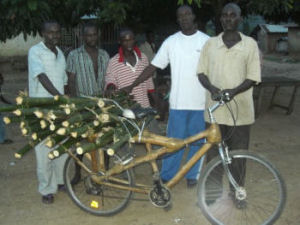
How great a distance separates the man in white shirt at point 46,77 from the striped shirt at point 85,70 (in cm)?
13

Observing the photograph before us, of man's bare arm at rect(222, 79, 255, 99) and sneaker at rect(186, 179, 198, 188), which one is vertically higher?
man's bare arm at rect(222, 79, 255, 99)

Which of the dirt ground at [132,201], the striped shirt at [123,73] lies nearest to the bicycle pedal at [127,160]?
the dirt ground at [132,201]

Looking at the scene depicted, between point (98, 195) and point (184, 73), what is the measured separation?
1442 millimetres

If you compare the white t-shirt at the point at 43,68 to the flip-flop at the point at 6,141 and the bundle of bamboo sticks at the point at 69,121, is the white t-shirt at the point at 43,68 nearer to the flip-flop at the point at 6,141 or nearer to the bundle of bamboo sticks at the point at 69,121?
the bundle of bamboo sticks at the point at 69,121

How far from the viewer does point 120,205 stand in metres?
3.96

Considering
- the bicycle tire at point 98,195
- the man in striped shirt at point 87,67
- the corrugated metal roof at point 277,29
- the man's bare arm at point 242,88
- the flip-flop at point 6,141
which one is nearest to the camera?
the man's bare arm at point 242,88

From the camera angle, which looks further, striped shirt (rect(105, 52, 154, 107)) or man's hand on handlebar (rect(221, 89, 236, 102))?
striped shirt (rect(105, 52, 154, 107))

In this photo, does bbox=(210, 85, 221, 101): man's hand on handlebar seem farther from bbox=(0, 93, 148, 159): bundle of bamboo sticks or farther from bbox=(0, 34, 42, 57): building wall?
bbox=(0, 34, 42, 57): building wall

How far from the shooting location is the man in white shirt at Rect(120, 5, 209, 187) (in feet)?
14.0

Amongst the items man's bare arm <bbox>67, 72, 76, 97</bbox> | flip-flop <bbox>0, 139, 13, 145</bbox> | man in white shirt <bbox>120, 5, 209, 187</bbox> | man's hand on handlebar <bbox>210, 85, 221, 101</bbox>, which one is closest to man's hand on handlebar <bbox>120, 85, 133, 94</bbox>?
man in white shirt <bbox>120, 5, 209, 187</bbox>

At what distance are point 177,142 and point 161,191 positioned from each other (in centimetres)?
46

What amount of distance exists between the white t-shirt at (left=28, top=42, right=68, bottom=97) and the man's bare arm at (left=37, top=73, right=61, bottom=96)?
0.15 ft

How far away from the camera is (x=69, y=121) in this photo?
3.38 m

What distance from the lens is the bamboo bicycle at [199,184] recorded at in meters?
3.52
